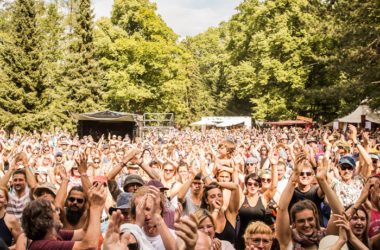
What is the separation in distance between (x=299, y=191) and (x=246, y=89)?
33.4m

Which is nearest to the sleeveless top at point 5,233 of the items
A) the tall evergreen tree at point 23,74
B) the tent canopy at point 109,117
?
the tent canopy at point 109,117

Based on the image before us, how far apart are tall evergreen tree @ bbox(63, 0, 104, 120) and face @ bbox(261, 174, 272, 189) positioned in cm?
2601

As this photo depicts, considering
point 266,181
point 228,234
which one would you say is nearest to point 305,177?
point 266,181

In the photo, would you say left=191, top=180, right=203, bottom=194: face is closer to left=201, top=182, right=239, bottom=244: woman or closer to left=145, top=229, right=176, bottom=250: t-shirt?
left=201, top=182, right=239, bottom=244: woman

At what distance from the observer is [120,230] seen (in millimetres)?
2516

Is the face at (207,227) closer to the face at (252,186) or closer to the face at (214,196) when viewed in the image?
the face at (214,196)

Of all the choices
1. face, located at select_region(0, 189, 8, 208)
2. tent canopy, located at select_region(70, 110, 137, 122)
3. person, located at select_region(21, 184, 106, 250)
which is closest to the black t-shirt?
person, located at select_region(21, 184, 106, 250)

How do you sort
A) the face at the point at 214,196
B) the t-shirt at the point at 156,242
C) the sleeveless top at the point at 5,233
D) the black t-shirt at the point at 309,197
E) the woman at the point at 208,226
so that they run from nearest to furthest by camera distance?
the t-shirt at the point at 156,242 → the woman at the point at 208,226 → the sleeveless top at the point at 5,233 → the face at the point at 214,196 → the black t-shirt at the point at 309,197

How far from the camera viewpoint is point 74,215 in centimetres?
392

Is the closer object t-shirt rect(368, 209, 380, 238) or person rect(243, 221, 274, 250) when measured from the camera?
person rect(243, 221, 274, 250)

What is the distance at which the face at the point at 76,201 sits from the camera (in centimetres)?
391

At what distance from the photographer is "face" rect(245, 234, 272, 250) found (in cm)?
320

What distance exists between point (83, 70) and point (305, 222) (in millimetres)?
28800

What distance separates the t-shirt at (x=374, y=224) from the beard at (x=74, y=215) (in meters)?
2.98
